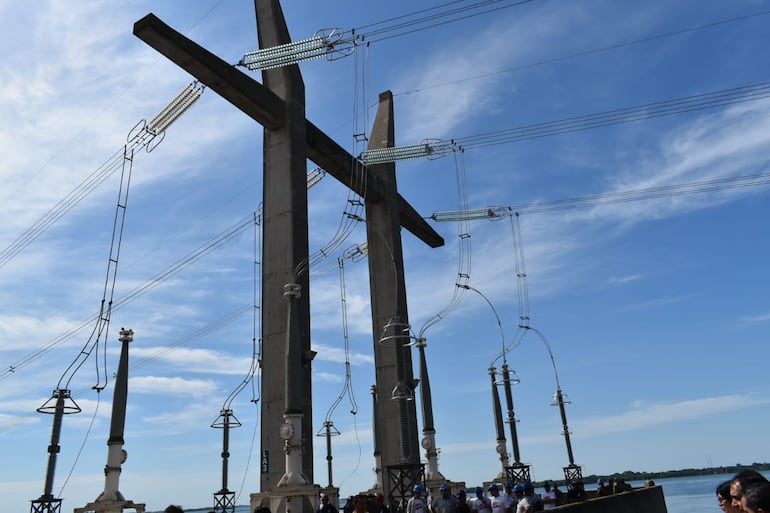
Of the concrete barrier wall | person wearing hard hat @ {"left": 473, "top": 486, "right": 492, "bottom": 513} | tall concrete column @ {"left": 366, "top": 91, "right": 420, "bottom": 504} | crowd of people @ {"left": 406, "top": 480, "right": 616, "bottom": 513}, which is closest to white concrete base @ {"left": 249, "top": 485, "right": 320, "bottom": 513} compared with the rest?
crowd of people @ {"left": 406, "top": 480, "right": 616, "bottom": 513}

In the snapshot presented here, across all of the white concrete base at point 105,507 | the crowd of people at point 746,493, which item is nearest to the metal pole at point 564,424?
the white concrete base at point 105,507

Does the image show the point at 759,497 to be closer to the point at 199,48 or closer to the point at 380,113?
the point at 199,48

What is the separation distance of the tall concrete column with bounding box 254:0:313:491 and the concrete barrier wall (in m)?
9.39

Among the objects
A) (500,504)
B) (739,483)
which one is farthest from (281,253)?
(739,483)

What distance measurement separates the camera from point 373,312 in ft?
116

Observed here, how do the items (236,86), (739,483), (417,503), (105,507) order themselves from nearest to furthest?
(739,483) → (417,503) → (105,507) → (236,86)

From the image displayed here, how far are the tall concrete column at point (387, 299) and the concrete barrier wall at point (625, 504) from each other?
12.4 metres

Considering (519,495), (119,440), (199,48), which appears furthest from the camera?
(199,48)

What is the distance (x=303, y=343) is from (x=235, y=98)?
10.2 m

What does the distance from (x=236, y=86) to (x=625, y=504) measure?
783 inches

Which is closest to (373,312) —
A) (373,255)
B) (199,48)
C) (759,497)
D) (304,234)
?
(373,255)

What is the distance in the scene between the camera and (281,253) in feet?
80.6

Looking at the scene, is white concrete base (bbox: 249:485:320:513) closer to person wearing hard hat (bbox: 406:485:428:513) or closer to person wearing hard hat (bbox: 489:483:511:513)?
person wearing hard hat (bbox: 406:485:428:513)

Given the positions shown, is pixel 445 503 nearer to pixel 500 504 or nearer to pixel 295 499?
pixel 500 504
